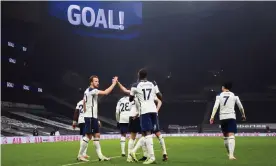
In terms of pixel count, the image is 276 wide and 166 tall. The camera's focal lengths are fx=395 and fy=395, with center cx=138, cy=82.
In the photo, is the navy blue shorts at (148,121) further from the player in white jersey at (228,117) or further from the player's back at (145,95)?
the player in white jersey at (228,117)

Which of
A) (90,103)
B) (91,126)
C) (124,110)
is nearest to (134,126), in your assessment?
(91,126)

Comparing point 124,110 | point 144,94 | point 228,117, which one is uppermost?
point 144,94

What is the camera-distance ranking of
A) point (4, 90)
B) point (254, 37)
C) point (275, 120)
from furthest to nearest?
point (254, 37), point (275, 120), point (4, 90)

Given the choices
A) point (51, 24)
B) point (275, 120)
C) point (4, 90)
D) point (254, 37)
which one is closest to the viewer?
point (4, 90)

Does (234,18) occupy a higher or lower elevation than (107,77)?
higher

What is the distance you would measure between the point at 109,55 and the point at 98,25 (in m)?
8.04

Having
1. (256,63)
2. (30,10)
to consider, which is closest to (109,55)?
(30,10)

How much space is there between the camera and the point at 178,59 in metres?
66.4

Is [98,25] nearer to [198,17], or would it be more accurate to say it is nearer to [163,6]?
[163,6]

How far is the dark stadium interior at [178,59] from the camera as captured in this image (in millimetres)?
59594

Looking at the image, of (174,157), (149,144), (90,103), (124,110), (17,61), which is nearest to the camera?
(149,144)

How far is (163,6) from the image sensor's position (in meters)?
63.2

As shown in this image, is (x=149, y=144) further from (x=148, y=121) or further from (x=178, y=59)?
(x=178, y=59)

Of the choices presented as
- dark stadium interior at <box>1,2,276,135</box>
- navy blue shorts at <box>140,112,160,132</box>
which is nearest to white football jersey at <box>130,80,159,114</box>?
navy blue shorts at <box>140,112,160,132</box>
